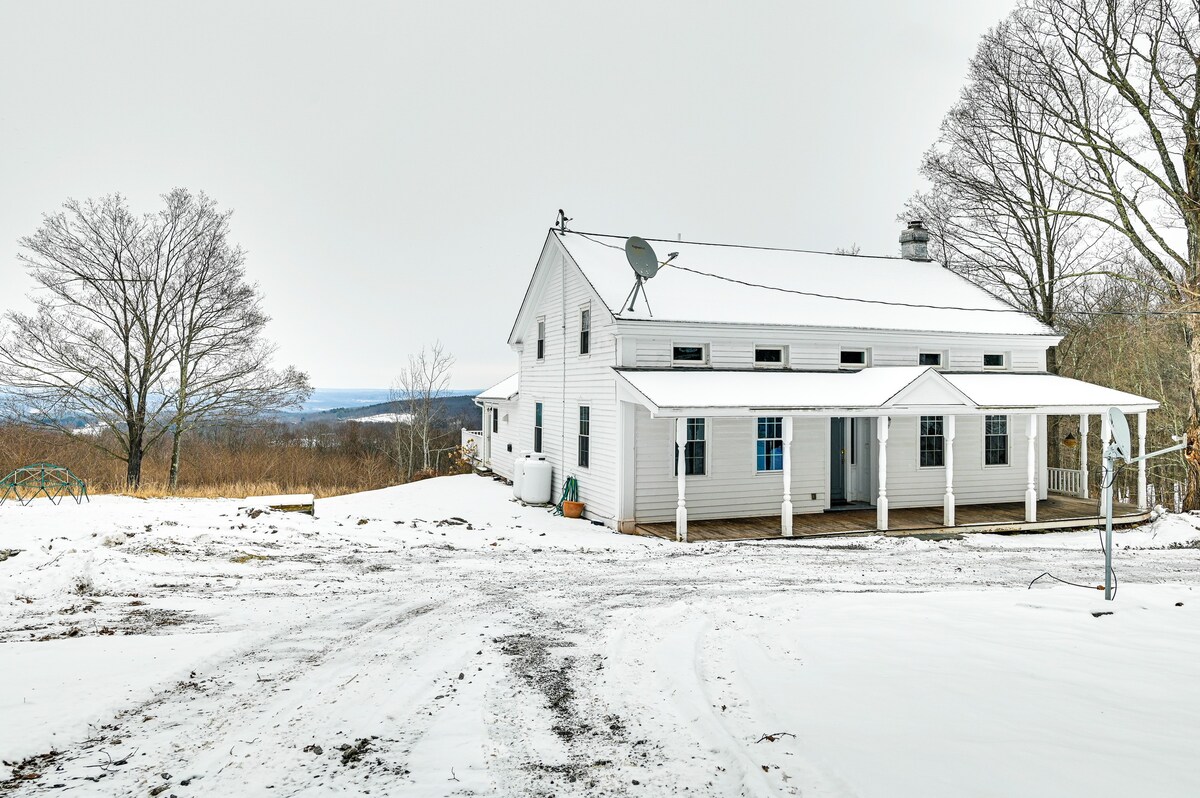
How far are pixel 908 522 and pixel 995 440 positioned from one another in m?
4.50

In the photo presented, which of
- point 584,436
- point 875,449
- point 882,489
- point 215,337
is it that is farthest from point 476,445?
point 882,489

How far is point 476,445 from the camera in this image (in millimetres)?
26688

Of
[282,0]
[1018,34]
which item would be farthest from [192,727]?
[282,0]

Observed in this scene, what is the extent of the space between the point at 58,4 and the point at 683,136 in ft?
86.3

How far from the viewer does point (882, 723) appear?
4164 mm

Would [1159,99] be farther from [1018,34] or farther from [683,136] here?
[683,136]

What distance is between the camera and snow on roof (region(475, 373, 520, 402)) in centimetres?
2247

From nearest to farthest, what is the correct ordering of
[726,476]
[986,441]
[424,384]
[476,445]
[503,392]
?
[726,476], [986,441], [503,392], [476,445], [424,384]

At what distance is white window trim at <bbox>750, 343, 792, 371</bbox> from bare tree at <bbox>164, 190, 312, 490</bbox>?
17.7 m

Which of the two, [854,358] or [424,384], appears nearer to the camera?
[854,358]

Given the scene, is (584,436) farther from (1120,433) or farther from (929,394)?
(1120,433)

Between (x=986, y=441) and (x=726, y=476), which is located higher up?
(x=986, y=441)

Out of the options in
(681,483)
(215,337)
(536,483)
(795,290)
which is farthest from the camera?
(215,337)

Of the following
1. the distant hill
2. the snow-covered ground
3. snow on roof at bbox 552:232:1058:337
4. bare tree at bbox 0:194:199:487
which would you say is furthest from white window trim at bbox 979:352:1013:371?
the distant hill
